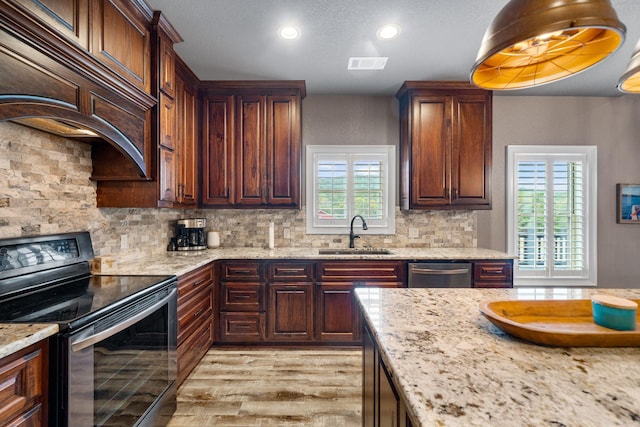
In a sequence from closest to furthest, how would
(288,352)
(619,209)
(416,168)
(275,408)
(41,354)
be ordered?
(41,354) < (275,408) < (288,352) < (416,168) < (619,209)

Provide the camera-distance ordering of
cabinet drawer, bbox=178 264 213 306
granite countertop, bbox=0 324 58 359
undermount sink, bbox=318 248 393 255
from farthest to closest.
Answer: undermount sink, bbox=318 248 393 255 < cabinet drawer, bbox=178 264 213 306 < granite countertop, bbox=0 324 58 359

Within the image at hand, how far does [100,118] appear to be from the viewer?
171 centimetres

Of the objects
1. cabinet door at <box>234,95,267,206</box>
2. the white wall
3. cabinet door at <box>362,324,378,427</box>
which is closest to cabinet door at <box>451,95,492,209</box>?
the white wall

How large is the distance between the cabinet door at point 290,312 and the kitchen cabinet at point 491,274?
1.59 m

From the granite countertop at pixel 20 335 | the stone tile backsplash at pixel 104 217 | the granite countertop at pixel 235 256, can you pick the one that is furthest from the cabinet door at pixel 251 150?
the granite countertop at pixel 20 335

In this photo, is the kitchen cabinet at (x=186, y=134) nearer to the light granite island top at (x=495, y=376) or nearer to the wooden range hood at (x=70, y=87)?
the wooden range hood at (x=70, y=87)

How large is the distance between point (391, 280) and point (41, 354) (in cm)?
253

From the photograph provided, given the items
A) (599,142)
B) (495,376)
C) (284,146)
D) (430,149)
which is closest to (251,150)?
(284,146)

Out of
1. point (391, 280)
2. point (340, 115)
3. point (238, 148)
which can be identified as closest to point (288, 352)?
point (391, 280)

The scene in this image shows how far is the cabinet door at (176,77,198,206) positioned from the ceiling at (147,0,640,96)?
0.93ft

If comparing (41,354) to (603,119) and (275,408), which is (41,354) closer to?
(275,408)

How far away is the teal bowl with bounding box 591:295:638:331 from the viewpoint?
0.96 m

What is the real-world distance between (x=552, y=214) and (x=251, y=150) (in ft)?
11.4

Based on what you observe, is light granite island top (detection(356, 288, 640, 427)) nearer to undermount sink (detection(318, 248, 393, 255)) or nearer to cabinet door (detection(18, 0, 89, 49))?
cabinet door (detection(18, 0, 89, 49))
